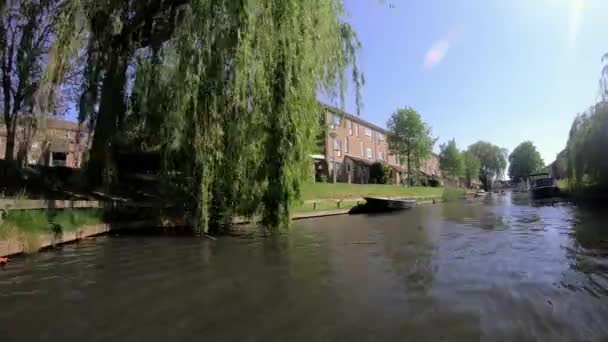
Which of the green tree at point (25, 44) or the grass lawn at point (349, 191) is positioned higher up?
the green tree at point (25, 44)

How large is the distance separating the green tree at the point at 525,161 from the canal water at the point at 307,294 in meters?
94.9

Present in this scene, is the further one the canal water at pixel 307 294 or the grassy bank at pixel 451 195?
the grassy bank at pixel 451 195

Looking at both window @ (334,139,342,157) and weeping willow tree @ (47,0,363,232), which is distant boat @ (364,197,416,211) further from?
window @ (334,139,342,157)

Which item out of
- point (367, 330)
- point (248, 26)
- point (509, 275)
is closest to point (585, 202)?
point (509, 275)

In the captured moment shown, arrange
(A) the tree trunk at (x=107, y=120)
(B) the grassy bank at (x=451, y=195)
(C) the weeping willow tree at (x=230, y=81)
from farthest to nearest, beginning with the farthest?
(B) the grassy bank at (x=451, y=195)
(A) the tree trunk at (x=107, y=120)
(C) the weeping willow tree at (x=230, y=81)

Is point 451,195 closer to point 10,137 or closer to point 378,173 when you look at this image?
point 378,173

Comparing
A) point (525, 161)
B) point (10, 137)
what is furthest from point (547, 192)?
point (525, 161)

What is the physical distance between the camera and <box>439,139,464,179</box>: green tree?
71.9 meters

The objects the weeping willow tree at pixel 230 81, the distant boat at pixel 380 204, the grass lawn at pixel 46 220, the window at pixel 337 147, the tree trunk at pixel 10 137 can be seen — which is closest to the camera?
the grass lawn at pixel 46 220

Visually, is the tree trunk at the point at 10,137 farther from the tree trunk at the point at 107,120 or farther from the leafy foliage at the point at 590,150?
the leafy foliage at the point at 590,150

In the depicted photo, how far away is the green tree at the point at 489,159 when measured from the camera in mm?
100312

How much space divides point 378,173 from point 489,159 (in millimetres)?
66425

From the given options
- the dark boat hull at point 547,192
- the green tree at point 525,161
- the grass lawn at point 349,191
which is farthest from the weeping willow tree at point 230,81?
the green tree at point 525,161

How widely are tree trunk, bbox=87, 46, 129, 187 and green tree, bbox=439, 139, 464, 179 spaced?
68.7 meters
